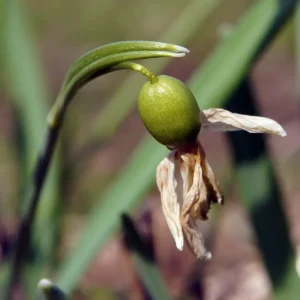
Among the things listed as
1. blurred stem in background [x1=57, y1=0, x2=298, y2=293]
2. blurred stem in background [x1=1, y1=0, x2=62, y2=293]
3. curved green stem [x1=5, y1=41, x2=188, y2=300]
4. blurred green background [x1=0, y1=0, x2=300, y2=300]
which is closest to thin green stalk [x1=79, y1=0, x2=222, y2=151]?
blurred green background [x1=0, y1=0, x2=300, y2=300]

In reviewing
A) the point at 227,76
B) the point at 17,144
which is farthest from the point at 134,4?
the point at 227,76

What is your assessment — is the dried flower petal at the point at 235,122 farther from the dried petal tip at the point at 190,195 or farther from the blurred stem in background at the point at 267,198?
the blurred stem in background at the point at 267,198

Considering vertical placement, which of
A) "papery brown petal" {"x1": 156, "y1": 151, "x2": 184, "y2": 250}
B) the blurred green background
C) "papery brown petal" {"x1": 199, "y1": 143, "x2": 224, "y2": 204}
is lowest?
the blurred green background

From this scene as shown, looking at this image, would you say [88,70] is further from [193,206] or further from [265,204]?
[265,204]

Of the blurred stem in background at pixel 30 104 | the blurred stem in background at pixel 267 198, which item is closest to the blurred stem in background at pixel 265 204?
the blurred stem in background at pixel 267 198

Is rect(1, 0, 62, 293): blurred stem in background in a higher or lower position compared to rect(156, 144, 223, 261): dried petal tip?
lower

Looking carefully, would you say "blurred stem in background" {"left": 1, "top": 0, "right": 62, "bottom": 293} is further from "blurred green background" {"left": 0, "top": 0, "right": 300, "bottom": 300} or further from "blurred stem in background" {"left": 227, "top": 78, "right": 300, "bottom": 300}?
"blurred stem in background" {"left": 227, "top": 78, "right": 300, "bottom": 300}

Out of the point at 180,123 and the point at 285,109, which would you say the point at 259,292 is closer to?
the point at 180,123
